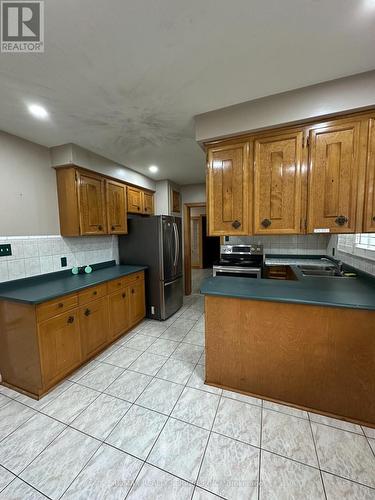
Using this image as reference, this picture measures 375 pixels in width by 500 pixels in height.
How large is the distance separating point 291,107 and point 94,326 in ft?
9.24

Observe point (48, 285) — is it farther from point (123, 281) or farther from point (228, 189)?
point (228, 189)

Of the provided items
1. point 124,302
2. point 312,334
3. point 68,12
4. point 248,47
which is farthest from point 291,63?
point 124,302

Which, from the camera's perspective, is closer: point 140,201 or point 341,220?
point 341,220

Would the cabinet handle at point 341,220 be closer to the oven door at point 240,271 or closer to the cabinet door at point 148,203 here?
the oven door at point 240,271

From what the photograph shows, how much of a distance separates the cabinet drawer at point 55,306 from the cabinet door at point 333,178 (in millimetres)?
2277

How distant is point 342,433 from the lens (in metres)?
1.46

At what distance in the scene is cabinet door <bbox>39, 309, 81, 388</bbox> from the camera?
182cm

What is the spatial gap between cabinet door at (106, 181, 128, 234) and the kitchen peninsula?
6.09 ft

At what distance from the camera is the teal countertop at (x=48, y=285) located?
1821 mm

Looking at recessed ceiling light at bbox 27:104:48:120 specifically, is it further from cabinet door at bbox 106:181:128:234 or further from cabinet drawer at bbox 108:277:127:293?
cabinet drawer at bbox 108:277:127:293

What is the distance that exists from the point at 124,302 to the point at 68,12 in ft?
8.71

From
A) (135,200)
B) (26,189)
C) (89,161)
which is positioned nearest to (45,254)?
(26,189)

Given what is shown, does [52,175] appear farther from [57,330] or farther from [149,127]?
[57,330]

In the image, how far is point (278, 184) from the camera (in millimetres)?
1751
